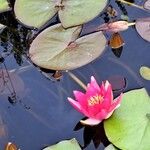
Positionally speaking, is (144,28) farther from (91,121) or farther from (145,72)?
(91,121)

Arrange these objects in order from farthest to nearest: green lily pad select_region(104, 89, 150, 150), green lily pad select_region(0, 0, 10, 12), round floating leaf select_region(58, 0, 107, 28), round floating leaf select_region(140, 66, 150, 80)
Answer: green lily pad select_region(0, 0, 10, 12) < round floating leaf select_region(58, 0, 107, 28) < round floating leaf select_region(140, 66, 150, 80) < green lily pad select_region(104, 89, 150, 150)

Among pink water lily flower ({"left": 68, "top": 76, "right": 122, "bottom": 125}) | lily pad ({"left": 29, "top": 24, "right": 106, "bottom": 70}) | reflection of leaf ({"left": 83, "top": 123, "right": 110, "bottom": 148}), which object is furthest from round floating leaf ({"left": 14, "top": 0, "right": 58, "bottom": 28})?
reflection of leaf ({"left": 83, "top": 123, "right": 110, "bottom": 148})

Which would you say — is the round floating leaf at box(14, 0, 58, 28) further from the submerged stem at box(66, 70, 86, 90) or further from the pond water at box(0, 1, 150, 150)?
the submerged stem at box(66, 70, 86, 90)

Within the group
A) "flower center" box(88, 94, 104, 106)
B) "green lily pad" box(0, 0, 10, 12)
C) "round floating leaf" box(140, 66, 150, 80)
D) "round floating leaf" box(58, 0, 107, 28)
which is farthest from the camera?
"green lily pad" box(0, 0, 10, 12)

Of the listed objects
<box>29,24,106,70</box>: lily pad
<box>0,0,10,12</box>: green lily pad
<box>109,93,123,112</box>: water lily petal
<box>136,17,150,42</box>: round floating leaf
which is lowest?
<box>109,93,123,112</box>: water lily petal

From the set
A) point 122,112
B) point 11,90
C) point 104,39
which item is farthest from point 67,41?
point 122,112

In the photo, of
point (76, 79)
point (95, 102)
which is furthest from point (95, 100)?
point (76, 79)

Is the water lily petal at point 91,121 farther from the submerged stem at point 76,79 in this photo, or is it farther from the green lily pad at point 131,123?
the submerged stem at point 76,79

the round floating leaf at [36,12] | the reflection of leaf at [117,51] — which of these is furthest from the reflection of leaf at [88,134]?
the round floating leaf at [36,12]

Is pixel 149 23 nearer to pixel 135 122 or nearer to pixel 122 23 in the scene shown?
pixel 122 23
